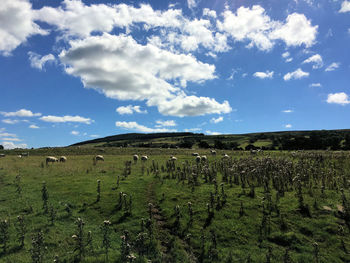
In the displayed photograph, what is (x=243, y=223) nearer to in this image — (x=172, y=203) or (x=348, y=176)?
(x=172, y=203)

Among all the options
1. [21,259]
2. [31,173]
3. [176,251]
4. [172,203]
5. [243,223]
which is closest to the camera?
[21,259]

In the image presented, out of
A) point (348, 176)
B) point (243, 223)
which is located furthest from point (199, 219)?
point (348, 176)

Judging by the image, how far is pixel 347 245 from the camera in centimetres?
1214

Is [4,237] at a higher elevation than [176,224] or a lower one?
higher

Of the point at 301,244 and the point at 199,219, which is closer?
the point at 301,244

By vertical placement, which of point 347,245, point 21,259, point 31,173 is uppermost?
point 31,173

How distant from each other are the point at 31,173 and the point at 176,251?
25592 millimetres

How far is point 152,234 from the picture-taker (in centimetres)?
1296

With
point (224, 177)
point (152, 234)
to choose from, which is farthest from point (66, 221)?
point (224, 177)

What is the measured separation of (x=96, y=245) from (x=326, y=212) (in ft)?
49.0

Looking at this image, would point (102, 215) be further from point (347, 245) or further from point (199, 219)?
point (347, 245)

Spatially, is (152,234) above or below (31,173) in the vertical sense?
below

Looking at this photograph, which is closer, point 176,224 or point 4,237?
point 4,237

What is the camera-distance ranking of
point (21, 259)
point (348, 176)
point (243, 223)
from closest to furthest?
point (21, 259), point (243, 223), point (348, 176)
